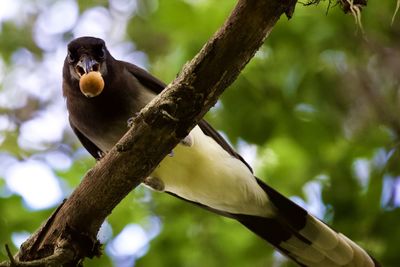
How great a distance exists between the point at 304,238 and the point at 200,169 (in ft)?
2.30

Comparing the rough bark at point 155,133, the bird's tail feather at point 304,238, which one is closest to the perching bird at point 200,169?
the bird's tail feather at point 304,238

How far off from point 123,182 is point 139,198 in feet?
7.78

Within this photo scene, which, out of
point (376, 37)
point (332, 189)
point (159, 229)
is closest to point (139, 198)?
point (159, 229)

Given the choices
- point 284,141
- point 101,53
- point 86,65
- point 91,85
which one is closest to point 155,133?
point 91,85

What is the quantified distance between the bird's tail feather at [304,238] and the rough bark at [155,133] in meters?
1.33

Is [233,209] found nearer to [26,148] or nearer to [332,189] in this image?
[332,189]

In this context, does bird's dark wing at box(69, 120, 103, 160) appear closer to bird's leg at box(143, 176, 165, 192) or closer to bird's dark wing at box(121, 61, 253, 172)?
bird's leg at box(143, 176, 165, 192)

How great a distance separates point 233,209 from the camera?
4.40 metres

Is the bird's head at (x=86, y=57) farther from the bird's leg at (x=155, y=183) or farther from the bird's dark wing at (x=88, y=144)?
the bird's leg at (x=155, y=183)

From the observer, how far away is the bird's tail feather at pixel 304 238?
401cm

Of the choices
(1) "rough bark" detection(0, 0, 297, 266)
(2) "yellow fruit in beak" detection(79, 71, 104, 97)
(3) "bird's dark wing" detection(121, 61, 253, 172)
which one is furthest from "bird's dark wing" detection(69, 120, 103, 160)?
(1) "rough bark" detection(0, 0, 297, 266)

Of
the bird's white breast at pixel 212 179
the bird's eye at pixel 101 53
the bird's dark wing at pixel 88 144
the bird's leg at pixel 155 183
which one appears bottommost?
the bird's dark wing at pixel 88 144

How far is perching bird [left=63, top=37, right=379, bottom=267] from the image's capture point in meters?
4.00

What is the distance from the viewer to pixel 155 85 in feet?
13.9
